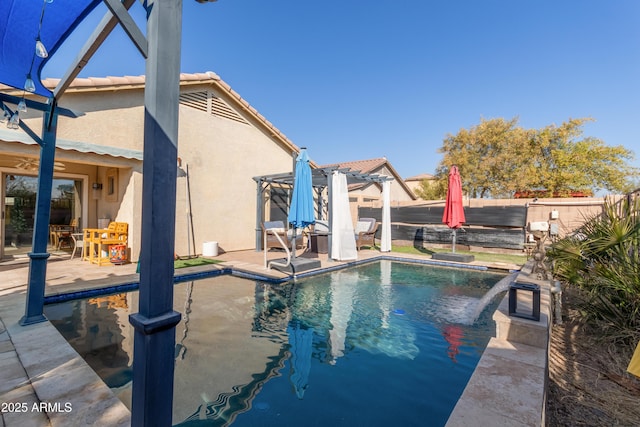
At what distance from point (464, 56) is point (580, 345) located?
41.4 ft

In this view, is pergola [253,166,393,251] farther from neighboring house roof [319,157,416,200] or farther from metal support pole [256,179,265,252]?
neighboring house roof [319,157,416,200]

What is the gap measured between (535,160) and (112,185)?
26.1m

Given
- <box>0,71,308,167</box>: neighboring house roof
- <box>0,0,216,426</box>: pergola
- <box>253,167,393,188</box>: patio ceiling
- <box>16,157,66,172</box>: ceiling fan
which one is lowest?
<box>0,0,216,426</box>: pergola

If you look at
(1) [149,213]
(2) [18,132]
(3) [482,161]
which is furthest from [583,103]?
(2) [18,132]

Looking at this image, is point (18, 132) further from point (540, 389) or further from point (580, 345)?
point (580, 345)

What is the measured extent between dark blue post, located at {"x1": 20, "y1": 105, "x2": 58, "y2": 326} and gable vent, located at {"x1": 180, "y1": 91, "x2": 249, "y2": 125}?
6839 millimetres

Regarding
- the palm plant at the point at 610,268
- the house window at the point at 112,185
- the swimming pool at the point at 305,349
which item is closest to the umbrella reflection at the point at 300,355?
the swimming pool at the point at 305,349

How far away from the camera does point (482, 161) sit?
2147cm

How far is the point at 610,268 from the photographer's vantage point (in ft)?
13.0

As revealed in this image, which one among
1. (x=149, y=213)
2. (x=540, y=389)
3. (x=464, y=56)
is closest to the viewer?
(x=149, y=213)

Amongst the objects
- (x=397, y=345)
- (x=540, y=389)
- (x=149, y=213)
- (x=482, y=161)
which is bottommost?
(x=397, y=345)

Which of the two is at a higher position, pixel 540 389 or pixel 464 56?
pixel 464 56

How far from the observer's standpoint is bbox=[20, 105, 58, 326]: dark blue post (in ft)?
12.9

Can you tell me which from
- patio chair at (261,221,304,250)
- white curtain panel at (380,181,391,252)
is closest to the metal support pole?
patio chair at (261,221,304,250)
